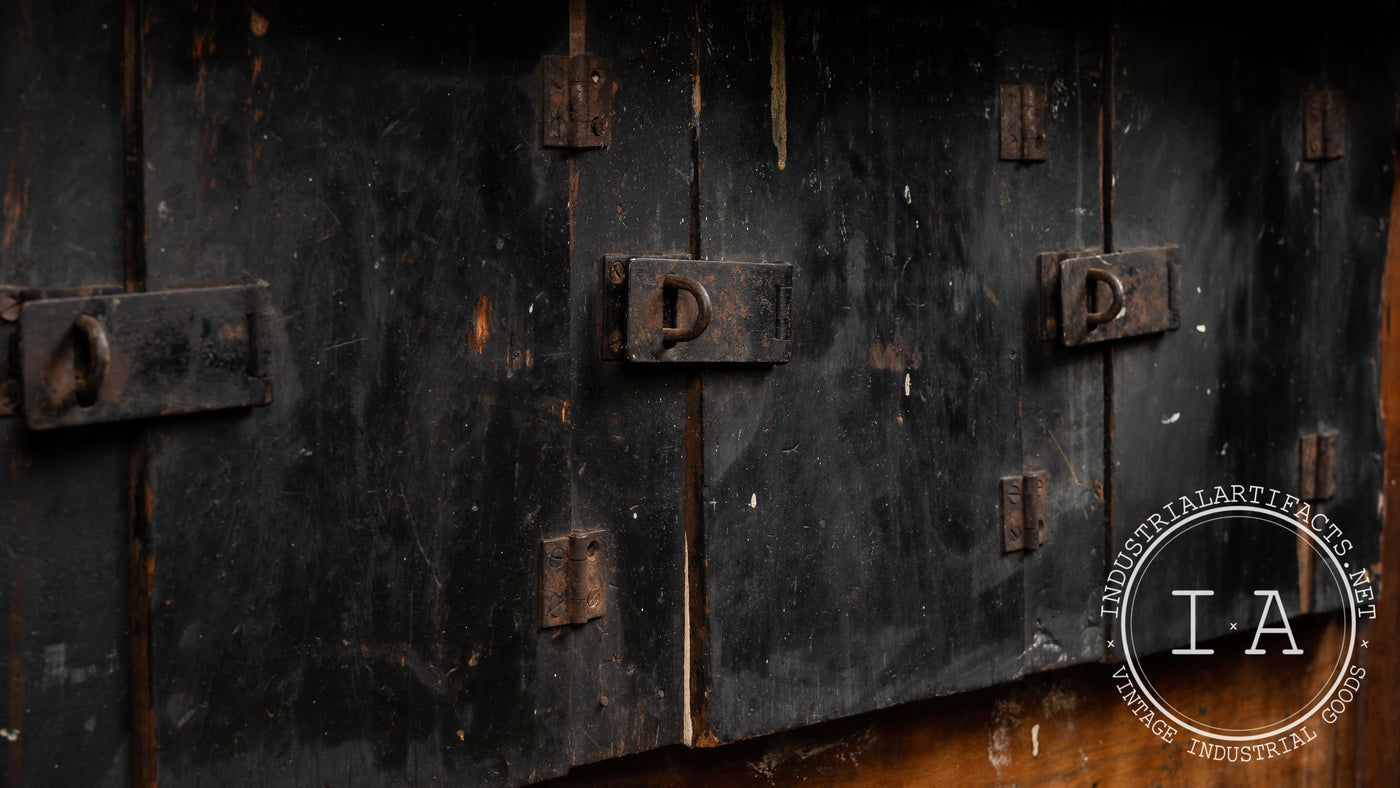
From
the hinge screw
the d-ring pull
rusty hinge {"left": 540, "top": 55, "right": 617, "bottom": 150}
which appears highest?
rusty hinge {"left": 540, "top": 55, "right": 617, "bottom": 150}

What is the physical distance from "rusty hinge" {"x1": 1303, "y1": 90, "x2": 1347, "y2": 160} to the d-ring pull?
168cm

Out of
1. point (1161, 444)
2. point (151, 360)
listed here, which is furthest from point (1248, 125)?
point (151, 360)

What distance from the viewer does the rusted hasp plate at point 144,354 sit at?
98 centimetres

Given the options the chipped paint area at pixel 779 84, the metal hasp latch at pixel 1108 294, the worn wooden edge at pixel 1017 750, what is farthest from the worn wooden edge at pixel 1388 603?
the chipped paint area at pixel 779 84

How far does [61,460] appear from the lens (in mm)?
1021

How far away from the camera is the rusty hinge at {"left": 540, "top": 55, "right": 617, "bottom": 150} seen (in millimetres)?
1256

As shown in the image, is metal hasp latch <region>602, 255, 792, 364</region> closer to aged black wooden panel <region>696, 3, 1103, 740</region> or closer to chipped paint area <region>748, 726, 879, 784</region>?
aged black wooden panel <region>696, 3, 1103, 740</region>

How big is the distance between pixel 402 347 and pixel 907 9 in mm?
761

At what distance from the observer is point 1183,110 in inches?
68.3

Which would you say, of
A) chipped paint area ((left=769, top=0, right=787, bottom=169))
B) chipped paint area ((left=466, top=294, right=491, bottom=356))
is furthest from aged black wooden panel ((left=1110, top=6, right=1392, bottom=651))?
chipped paint area ((left=466, top=294, right=491, bottom=356))

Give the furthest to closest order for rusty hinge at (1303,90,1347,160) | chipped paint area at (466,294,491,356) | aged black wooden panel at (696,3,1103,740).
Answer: rusty hinge at (1303,90,1347,160), aged black wooden panel at (696,3,1103,740), chipped paint area at (466,294,491,356)

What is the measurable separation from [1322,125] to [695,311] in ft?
3.73

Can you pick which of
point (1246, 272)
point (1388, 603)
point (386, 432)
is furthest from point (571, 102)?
point (1388, 603)

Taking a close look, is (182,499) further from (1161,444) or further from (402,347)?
(1161,444)
